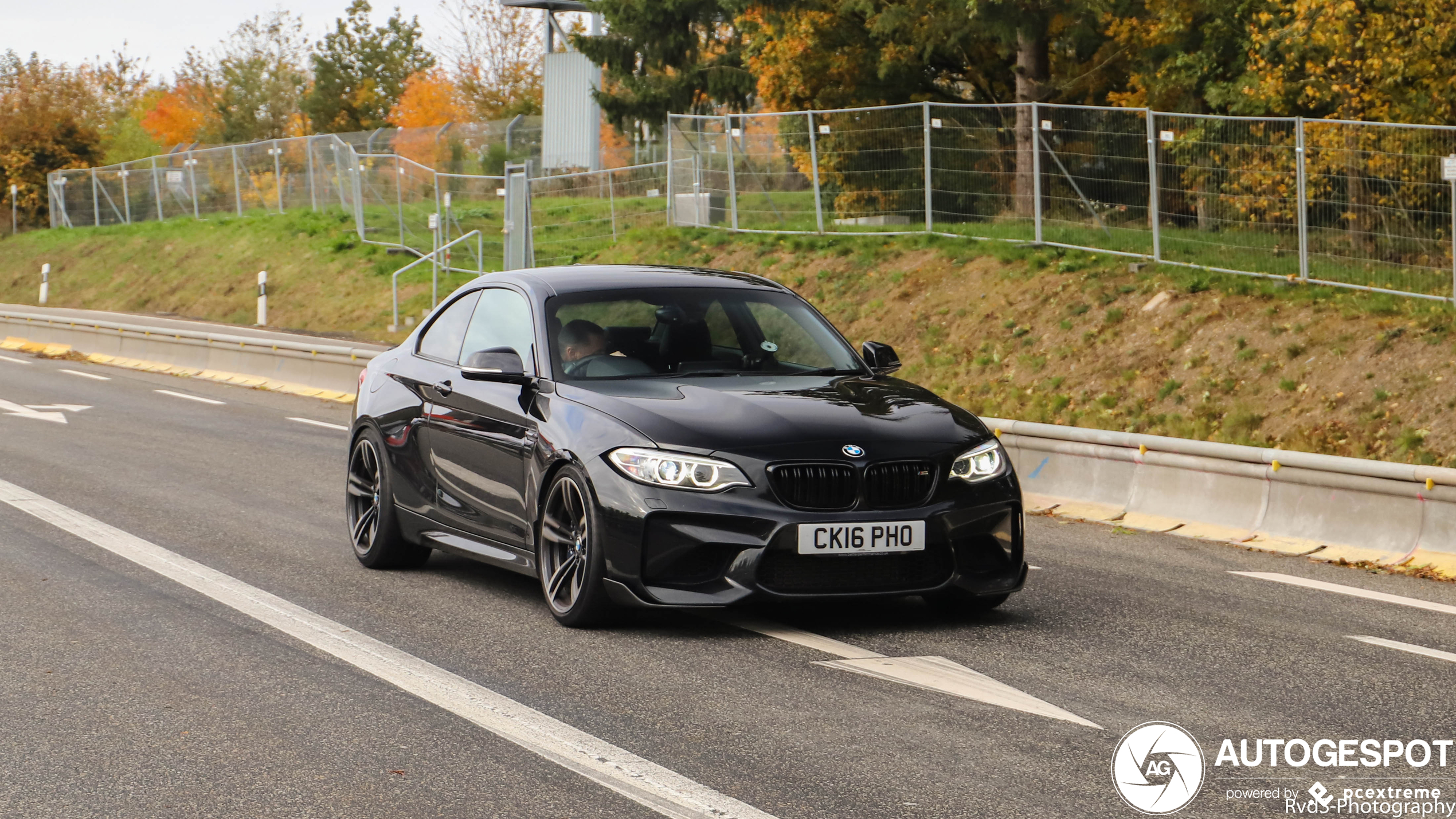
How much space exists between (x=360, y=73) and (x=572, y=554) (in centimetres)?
8124

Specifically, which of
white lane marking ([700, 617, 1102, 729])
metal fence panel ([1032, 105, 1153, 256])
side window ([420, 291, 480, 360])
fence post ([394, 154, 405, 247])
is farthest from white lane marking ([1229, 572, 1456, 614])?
fence post ([394, 154, 405, 247])

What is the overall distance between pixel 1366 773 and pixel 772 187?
19.9 metres

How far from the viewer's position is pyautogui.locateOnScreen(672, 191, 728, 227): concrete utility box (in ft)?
84.7

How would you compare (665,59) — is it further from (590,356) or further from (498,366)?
(498,366)

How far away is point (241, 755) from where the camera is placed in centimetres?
536

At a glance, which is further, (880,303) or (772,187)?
(772,187)

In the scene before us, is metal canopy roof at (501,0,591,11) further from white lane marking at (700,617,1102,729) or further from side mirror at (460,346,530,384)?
white lane marking at (700,617,1102,729)

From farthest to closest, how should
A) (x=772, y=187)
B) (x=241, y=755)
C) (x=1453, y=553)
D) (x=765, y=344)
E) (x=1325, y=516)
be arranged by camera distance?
(x=772, y=187) < (x=1325, y=516) < (x=1453, y=553) < (x=765, y=344) < (x=241, y=755)

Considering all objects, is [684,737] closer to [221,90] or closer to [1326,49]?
[1326,49]

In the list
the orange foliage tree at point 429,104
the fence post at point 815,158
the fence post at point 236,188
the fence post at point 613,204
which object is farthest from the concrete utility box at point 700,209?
the orange foliage tree at point 429,104

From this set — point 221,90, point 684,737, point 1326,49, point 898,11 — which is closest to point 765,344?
point 684,737

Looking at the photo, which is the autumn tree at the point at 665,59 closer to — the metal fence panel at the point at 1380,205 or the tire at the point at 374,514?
the metal fence panel at the point at 1380,205

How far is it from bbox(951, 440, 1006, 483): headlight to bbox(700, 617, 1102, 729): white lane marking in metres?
0.81

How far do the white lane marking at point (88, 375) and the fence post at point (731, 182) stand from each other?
29.5 feet
